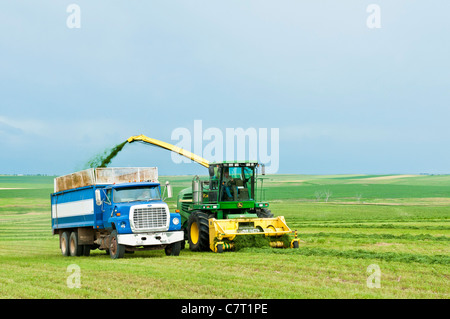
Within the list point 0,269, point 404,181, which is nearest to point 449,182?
point 404,181

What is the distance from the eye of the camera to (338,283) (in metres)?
12.7

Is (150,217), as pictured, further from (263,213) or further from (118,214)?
(263,213)

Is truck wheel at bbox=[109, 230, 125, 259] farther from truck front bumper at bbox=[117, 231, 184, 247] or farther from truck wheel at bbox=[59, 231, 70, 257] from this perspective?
truck wheel at bbox=[59, 231, 70, 257]

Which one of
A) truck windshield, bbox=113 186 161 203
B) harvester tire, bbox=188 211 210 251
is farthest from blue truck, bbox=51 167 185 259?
harvester tire, bbox=188 211 210 251

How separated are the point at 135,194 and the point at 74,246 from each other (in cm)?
461

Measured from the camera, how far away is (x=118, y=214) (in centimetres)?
2019

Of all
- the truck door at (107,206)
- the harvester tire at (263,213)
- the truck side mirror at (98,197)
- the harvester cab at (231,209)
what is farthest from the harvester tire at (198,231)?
the truck side mirror at (98,197)

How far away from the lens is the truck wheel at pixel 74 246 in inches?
922

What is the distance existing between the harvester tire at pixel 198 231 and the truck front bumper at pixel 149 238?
4.26 ft

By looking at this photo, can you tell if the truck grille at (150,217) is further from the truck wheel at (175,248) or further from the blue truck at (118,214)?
the truck wheel at (175,248)

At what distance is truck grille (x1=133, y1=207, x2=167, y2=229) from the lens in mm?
19906

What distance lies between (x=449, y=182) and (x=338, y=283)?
430ft

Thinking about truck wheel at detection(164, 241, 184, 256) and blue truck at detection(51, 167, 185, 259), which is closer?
blue truck at detection(51, 167, 185, 259)

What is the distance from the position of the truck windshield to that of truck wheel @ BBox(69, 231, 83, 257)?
383 centimetres
